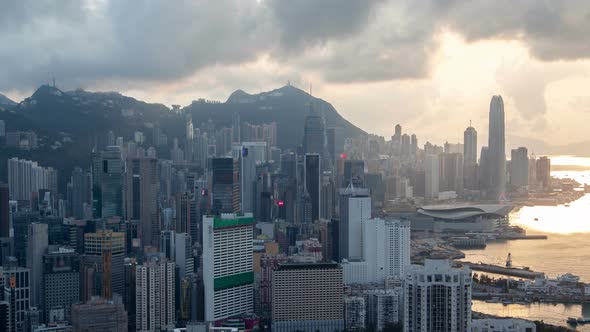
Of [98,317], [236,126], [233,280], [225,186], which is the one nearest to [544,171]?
[236,126]

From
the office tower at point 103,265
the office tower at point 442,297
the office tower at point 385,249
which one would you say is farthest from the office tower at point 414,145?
the office tower at point 442,297

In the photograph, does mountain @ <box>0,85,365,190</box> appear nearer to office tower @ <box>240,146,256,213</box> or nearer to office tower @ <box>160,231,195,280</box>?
office tower @ <box>240,146,256,213</box>

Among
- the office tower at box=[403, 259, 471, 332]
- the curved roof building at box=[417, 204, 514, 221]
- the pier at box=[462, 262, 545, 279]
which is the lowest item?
the pier at box=[462, 262, 545, 279]

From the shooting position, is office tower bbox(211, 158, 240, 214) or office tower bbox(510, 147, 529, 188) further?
office tower bbox(510, 147, 529, 188)

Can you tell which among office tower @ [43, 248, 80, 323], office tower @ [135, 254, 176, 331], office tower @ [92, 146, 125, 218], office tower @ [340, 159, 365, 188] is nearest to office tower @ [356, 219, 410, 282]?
office tower @ [135, 254, 176, 331]

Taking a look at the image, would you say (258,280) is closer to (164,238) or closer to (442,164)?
(164,238)

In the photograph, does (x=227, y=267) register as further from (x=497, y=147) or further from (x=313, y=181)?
(x=497, y=147)
